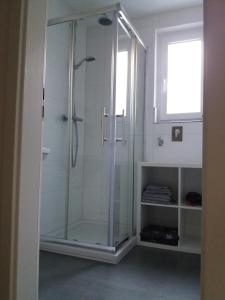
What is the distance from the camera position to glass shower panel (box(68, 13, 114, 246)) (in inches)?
96.8

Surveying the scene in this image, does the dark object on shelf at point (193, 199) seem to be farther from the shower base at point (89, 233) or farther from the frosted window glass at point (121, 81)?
the frosted window glass at point (121, 81)

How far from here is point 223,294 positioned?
25.5 inches

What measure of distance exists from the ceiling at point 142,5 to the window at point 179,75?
230 millimetres

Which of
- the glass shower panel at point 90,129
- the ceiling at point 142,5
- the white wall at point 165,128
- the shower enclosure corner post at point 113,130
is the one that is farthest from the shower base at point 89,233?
the ceiling at point 142,5

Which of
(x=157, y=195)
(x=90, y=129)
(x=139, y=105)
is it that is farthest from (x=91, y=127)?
(x=157, y=195)

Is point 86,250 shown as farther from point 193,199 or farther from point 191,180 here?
point 191,180

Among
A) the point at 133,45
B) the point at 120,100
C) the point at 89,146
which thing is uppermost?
the point at 133,45

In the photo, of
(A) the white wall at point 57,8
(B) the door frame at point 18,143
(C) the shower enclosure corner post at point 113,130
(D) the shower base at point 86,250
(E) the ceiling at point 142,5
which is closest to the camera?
(B) the door frame at point 18,143

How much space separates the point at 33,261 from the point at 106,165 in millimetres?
1436

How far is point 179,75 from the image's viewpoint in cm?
268

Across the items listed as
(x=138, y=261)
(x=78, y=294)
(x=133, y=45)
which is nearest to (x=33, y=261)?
(x=78, y=294)

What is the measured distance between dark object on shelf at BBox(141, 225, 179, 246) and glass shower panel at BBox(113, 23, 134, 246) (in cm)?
16

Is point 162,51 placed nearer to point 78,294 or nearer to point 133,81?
point 133,81

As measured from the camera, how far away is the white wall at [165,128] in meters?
2.50
